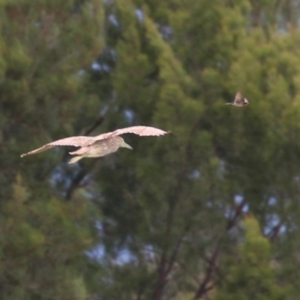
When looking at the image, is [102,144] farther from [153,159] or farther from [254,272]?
[153,159]

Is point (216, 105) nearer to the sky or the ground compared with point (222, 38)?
nearer to the ground

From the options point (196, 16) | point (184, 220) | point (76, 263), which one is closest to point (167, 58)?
point (196, 16)

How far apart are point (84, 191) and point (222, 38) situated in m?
1.14

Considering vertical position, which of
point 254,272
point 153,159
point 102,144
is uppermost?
point 153,159

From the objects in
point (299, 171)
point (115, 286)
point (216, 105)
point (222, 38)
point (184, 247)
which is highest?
point (222, 38)

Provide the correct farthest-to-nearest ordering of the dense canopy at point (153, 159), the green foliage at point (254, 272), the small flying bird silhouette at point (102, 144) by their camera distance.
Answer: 1. the dense canopy at point (153, 159)
2. the green foliage at point (254, 272)
3. the small flying bird silhouette at point (102, 144)

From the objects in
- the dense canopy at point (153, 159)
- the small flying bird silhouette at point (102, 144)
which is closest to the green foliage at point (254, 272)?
the dense canopy at point (153, 159)

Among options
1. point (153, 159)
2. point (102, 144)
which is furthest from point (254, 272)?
point (102, 144)

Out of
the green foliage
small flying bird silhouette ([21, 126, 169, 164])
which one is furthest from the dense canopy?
small flying bird silhouette ([21, 126, 169, 164])

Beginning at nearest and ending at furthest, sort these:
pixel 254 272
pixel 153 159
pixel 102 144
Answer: pixel 102 144, pixel 254 272, pixel 153 159

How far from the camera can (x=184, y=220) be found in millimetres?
4133

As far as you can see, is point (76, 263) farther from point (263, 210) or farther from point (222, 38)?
point (222, 38)

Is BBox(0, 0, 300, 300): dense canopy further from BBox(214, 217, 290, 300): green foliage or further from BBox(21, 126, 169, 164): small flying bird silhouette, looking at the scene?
BBox(21, 126, 169, 164): small flying bird silhouette

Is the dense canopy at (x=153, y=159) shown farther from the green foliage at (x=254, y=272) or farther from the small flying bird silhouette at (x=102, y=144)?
the small flying bird silhouette at (x=102, y=144)
